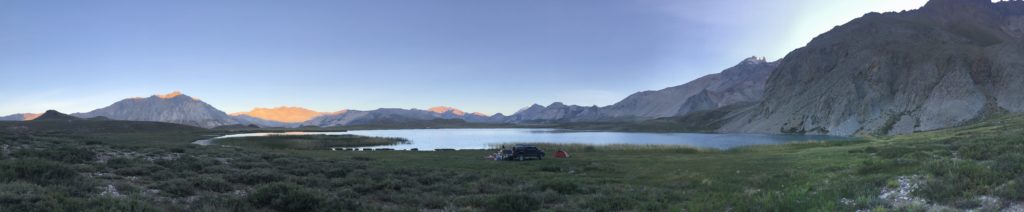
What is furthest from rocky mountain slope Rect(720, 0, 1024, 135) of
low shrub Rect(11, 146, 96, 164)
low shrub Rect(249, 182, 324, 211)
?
low shrub Rect(11, 146, 96, 164)

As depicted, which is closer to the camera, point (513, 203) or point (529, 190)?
point (513, 203)

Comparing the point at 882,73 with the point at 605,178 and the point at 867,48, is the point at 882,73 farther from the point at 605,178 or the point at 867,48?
the point at 605,178

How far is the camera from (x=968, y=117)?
12506cm

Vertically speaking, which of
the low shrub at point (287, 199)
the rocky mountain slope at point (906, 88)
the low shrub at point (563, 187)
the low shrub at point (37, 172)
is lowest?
the low shrub at point (563, 187)

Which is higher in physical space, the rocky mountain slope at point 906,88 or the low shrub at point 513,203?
the rocky mountain slope at point 906,88

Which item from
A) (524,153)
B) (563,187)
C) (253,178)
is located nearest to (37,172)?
(253,178)

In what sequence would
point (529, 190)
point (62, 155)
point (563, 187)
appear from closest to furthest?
point (529, 190), point (563, 187), point (62, 155)

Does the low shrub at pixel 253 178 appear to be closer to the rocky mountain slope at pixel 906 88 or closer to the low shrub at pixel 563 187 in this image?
the low shrub at pixel 563 187

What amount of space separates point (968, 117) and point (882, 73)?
44545 millimetres

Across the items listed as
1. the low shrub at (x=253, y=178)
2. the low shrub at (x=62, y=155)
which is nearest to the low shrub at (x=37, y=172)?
the low shrub at (x=253, y=178)

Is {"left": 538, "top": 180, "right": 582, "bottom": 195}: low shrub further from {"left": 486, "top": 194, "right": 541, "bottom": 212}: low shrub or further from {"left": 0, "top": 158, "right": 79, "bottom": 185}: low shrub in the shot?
{"left": 0, "top": 158, "right": 79, "bottom": 185}: low shrub

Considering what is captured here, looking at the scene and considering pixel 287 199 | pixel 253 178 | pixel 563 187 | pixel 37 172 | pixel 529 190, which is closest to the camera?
pixel 287 199

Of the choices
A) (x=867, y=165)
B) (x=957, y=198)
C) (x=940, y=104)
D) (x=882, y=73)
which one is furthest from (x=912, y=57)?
(x=957, y=198)

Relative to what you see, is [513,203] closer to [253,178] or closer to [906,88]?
[253,178]
